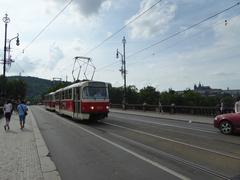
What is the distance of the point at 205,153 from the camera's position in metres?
10.7

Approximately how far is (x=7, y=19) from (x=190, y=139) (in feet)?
92.9

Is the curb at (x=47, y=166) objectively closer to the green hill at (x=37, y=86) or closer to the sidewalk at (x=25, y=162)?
the sidewalk at (x=25, y=162)

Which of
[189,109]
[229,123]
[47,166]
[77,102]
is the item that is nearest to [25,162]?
[47,166]

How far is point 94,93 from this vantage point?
23547 mm

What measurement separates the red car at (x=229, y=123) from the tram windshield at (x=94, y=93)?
9048mm

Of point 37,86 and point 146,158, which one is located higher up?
point 37,86

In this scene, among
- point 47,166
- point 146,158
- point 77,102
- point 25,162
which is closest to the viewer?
point 47,166

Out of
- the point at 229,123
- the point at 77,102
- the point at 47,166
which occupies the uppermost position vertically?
the point at 77,102

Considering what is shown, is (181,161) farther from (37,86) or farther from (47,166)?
(37,86)

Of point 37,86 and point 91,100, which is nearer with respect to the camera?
point 91,100

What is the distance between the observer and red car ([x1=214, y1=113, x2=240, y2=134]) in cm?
1616

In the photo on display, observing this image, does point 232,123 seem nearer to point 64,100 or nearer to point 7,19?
point 64,100

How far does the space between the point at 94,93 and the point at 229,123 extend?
9.98 m

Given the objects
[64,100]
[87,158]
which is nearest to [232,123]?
[87,158]
